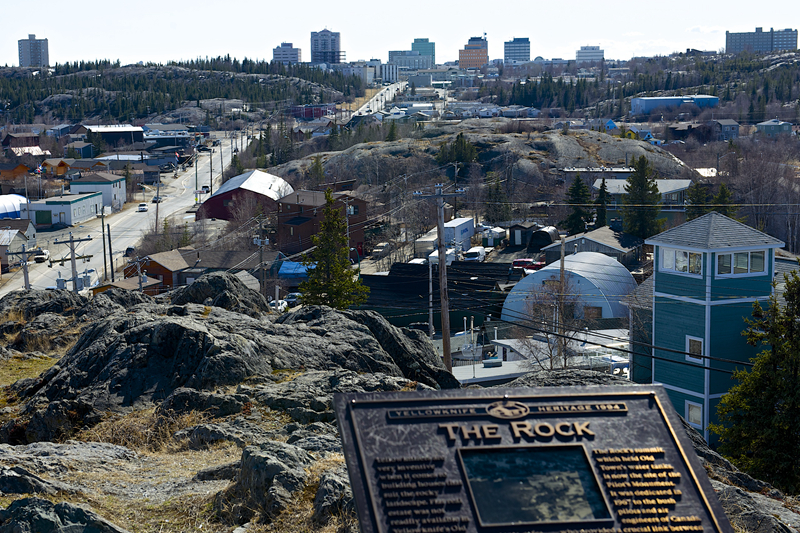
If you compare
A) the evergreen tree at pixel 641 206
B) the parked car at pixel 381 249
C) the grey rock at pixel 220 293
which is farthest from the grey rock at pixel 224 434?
the parked car at pixel 381 249

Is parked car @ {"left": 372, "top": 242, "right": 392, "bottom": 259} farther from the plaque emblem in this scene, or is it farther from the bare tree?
the plaque emblem

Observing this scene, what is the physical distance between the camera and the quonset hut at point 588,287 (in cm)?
2985

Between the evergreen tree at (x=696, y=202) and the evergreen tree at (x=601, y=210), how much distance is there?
500cm

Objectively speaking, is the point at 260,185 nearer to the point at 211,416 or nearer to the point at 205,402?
the point at 205,402

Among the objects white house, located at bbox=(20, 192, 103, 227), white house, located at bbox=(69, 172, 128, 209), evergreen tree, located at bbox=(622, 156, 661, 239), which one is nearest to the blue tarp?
evergreen tree, located at bbox=(622, 156, 661, 239)

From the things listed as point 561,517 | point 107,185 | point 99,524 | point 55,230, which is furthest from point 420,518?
point 107,185

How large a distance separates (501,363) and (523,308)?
6.53 meters

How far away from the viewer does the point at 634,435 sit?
4.29 metres

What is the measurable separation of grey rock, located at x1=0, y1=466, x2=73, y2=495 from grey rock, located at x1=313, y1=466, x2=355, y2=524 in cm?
185

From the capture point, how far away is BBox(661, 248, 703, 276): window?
17969mm

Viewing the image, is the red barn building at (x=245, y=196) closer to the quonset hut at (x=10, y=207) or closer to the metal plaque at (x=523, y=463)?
the quonset hut at (x=10, y=207)

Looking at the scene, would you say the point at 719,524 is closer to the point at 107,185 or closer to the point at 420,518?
the point at 420,518

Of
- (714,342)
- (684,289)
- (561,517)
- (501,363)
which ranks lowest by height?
(501,363)

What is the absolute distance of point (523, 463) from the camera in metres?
4.04
